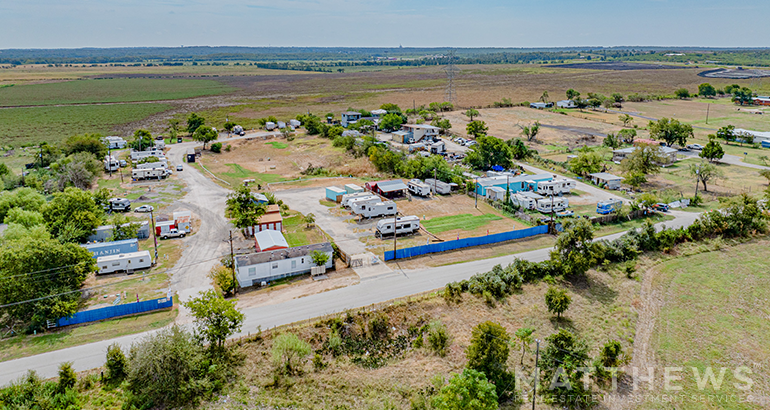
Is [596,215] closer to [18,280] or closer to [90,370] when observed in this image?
[90,370]

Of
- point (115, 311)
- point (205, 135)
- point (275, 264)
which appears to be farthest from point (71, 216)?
point (205, 135)

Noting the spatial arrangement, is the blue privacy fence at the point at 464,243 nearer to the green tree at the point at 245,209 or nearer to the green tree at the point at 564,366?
the green tree at the point at 245,209

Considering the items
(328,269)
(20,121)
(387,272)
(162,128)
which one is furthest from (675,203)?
(20,121)

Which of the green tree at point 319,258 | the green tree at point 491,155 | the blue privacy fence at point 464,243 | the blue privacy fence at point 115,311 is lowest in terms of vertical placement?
the blue privacy fence at point 115,311

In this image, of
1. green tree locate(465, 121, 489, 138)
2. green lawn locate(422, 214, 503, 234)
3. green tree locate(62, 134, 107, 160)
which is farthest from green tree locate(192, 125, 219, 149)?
green lawn locate(422, 214, 503, 234)

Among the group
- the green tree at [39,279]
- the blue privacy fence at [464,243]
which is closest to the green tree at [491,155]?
Answer: the blue privacy fence at [464,243]
